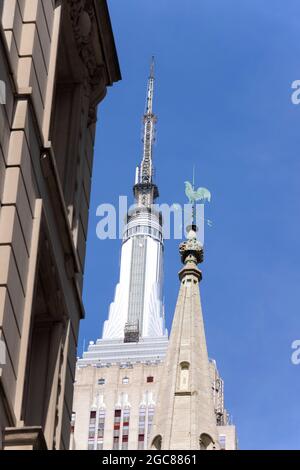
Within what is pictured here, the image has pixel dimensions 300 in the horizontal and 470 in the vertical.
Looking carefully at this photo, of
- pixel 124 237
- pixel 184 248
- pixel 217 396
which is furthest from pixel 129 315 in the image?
pixel 184 248

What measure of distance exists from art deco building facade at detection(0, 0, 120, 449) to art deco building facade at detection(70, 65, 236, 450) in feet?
124

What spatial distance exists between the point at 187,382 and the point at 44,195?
45444 millimetres

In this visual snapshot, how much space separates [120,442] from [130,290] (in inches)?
1923

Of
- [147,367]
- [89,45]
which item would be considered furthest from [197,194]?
[147,367]

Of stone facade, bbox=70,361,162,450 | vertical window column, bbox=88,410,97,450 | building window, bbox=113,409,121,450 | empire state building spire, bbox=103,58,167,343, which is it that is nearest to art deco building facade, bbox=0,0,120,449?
stone facade, bbox=70,361,162,450

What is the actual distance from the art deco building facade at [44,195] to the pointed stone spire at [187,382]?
122 feet

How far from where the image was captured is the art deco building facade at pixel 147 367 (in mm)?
62406

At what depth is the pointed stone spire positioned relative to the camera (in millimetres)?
60719

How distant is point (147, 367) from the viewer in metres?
146

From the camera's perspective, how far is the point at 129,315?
176m

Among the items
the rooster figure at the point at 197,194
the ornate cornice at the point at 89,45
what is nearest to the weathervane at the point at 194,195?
the rooster figure at the point at 197,194

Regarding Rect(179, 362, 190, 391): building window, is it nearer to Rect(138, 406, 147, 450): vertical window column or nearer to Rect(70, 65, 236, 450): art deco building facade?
Rect(70, 65, 236, 450): art deco building facade

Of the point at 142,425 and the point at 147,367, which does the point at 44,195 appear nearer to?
the point at 142,425

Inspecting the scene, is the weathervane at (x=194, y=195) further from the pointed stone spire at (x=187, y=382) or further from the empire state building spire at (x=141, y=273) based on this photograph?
the empire state building spire at (x=141, y=273)
